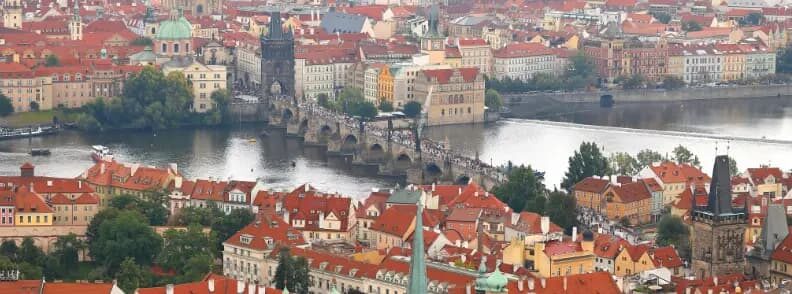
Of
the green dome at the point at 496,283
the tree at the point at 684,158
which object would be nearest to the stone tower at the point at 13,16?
the tree at the point at 684,158

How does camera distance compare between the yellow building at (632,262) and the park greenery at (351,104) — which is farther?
the park greenery at (351,104)

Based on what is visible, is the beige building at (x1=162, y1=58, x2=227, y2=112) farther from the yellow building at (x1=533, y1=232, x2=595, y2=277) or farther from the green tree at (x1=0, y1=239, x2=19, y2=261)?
the yellow building at (x1=533, y1=232, x2=595, y2=277)

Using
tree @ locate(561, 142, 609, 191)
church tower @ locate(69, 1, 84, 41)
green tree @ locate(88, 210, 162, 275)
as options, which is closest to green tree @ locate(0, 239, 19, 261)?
green tree @ locate(88, 210, 162, 275)

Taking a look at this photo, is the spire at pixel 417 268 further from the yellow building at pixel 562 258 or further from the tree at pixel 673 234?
the tree at pixel 673 234

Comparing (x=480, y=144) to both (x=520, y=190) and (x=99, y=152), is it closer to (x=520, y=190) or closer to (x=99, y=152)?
(x=99, y=152)

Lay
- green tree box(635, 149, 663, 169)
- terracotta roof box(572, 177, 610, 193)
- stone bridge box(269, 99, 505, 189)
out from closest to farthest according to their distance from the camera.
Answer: terracotta roof box(572, 177, 610, 193) < green tree box(635, 149, 663, 169) < stone bridge box(269, 99, 505, 189)

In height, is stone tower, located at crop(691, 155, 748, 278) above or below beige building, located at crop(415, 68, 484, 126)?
above
